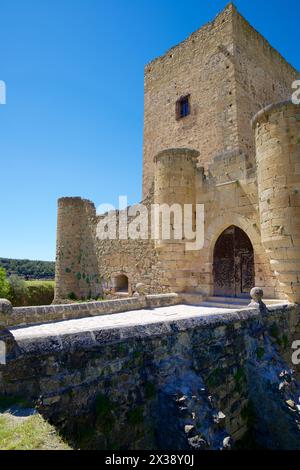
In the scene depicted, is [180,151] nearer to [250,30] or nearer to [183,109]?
[183,109]

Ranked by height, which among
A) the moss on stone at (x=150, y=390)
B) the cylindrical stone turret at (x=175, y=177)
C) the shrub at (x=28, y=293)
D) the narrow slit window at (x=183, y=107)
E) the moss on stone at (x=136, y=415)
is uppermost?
the narrow slit window at (x=183, y=107)

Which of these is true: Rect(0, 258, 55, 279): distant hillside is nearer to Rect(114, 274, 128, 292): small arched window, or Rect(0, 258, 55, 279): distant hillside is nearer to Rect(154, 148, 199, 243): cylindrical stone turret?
Rect(114, 274, 128, 292): small arched window

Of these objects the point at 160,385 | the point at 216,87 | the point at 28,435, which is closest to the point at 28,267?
the point at 216,87

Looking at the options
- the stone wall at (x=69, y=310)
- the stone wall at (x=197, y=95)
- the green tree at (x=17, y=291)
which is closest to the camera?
the stone wall at (x=69, y=310)

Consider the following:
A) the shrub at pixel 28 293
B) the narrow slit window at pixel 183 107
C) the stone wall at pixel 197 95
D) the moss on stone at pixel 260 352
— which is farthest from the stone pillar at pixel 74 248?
the moss on stone at pixel 260 352

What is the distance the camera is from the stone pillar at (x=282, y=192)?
6.86 m

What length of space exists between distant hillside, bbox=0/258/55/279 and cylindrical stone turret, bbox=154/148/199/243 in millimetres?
47820

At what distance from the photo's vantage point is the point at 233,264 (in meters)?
9.58

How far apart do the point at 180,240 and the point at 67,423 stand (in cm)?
697

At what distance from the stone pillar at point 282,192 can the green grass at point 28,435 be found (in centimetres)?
622

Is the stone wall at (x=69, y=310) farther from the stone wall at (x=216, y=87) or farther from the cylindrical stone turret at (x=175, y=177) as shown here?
the stone wall at (x=216, y=87)

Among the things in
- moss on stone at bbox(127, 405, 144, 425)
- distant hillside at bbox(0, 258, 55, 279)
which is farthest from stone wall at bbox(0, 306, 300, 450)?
distant hillside at bbox(0, 258, 55, 279)

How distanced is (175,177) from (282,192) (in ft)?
11.8

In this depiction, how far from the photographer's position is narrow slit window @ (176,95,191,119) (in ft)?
46.9
